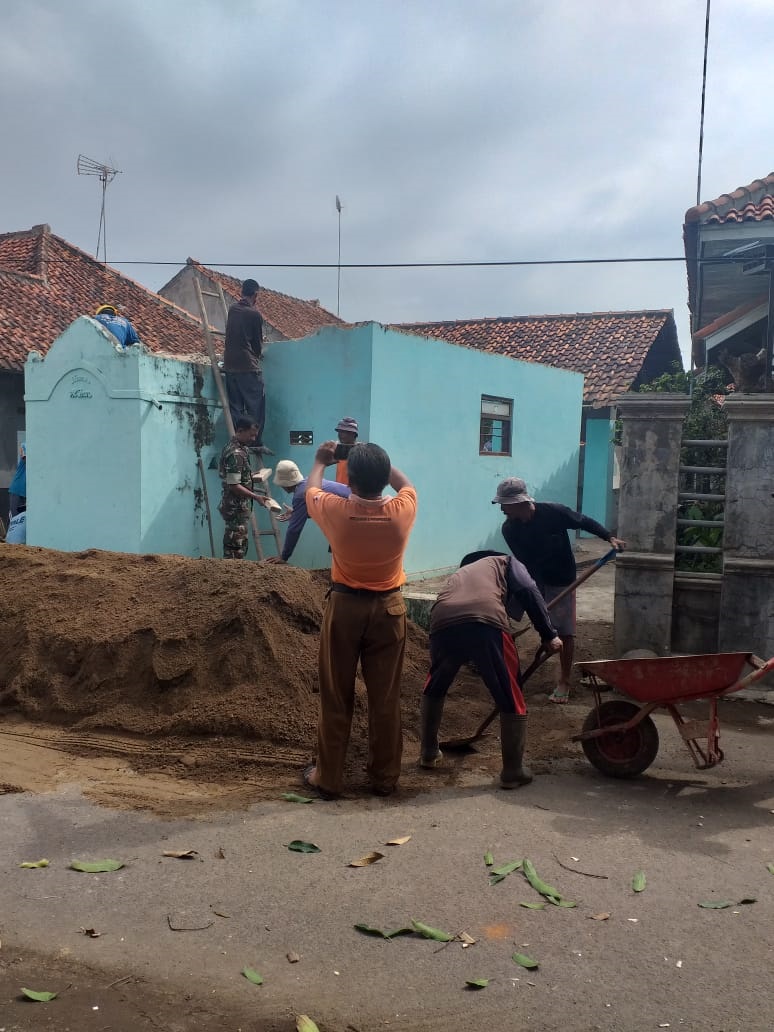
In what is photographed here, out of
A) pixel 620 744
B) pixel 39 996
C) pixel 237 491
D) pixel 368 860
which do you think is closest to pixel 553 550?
pixel 620 744

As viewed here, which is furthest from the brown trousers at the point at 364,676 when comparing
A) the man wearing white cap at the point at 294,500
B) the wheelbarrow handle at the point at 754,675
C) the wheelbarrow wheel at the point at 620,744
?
the man wearing white cap at the point at 294,500

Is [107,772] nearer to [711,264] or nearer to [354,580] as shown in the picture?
[354,580]

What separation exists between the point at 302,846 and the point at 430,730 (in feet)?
4.12

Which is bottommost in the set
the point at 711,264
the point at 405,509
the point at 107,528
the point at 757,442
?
the point at 107,528

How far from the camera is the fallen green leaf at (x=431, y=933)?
3.18m

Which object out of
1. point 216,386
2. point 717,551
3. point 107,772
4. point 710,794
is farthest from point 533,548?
point 216,386

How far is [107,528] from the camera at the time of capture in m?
10.3

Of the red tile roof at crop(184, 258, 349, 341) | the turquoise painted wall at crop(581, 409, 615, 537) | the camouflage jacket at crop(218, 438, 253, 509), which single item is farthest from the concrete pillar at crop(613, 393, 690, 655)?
the red tile roof at crop(184, 258, 349, 341)

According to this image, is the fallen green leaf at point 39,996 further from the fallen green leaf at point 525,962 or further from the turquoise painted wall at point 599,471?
the turquoise painted wall at point 599,471

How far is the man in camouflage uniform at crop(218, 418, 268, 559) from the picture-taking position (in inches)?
353

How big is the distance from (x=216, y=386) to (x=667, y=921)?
8.72m

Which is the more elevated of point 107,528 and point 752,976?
point 107,528

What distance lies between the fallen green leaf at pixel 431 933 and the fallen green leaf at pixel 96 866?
1.38 m

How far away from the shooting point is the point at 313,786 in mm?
4715
